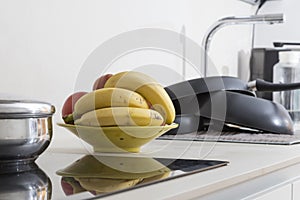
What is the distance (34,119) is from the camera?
0.70 metres

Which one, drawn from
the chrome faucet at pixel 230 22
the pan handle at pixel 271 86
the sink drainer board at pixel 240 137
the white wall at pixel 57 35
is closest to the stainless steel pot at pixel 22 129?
the white wall at pixel 57 35

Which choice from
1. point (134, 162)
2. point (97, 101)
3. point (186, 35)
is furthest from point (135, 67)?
point (134, 162)

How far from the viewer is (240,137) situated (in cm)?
114

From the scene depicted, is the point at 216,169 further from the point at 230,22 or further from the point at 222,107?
the point at 230,22

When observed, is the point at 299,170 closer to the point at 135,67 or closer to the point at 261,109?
the point at 261,109

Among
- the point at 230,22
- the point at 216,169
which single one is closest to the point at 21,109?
the point at 216,169

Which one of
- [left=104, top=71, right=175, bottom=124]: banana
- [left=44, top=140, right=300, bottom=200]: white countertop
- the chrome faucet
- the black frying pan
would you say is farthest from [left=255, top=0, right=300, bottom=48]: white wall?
[left=104, top=71, right=175, bottom=124]: banana

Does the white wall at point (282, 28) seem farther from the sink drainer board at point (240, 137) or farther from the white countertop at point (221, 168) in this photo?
the white countertop at point (221, 168)

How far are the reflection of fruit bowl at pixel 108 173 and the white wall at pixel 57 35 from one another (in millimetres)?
280

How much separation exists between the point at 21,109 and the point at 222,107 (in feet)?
2.04

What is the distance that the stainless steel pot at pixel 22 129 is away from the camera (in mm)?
665

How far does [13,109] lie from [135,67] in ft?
2.76

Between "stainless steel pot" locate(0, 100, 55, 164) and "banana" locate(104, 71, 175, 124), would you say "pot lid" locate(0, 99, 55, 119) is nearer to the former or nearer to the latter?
"stainless steel pot" locate(0, 100, 55, 164)

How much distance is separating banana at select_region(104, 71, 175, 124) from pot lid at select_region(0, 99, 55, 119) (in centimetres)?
22
